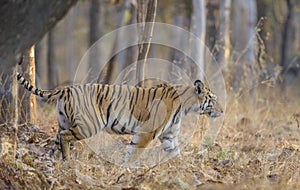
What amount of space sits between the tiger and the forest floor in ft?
1.00

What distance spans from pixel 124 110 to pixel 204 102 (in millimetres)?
1225

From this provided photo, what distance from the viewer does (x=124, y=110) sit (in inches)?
316

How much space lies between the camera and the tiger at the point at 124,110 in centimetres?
766

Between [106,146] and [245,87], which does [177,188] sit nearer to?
[106,146]

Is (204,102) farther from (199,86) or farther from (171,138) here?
(171,138)

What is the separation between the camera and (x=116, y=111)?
800 cm

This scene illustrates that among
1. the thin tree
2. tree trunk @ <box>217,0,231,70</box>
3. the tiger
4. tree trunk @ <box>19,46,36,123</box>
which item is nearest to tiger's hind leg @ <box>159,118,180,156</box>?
the tiger

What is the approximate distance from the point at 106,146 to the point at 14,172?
2324 millimetres

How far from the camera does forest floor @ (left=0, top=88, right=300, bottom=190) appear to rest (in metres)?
5.93

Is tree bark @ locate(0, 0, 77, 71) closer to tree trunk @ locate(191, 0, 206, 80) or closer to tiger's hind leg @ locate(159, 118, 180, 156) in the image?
tiger's hind leg @ locate(159, 118, 180, 156)

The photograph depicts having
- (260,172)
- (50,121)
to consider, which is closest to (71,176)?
(260,172)

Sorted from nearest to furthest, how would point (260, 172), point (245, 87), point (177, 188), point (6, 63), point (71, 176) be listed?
point (6, 63) → point (177, 188) → point (71, 176) → point (260, 172) → point (245, 87)

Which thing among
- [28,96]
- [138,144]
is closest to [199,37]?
[28,96]

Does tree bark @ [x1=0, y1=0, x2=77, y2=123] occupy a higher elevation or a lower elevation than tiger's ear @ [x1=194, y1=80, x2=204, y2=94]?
higher
